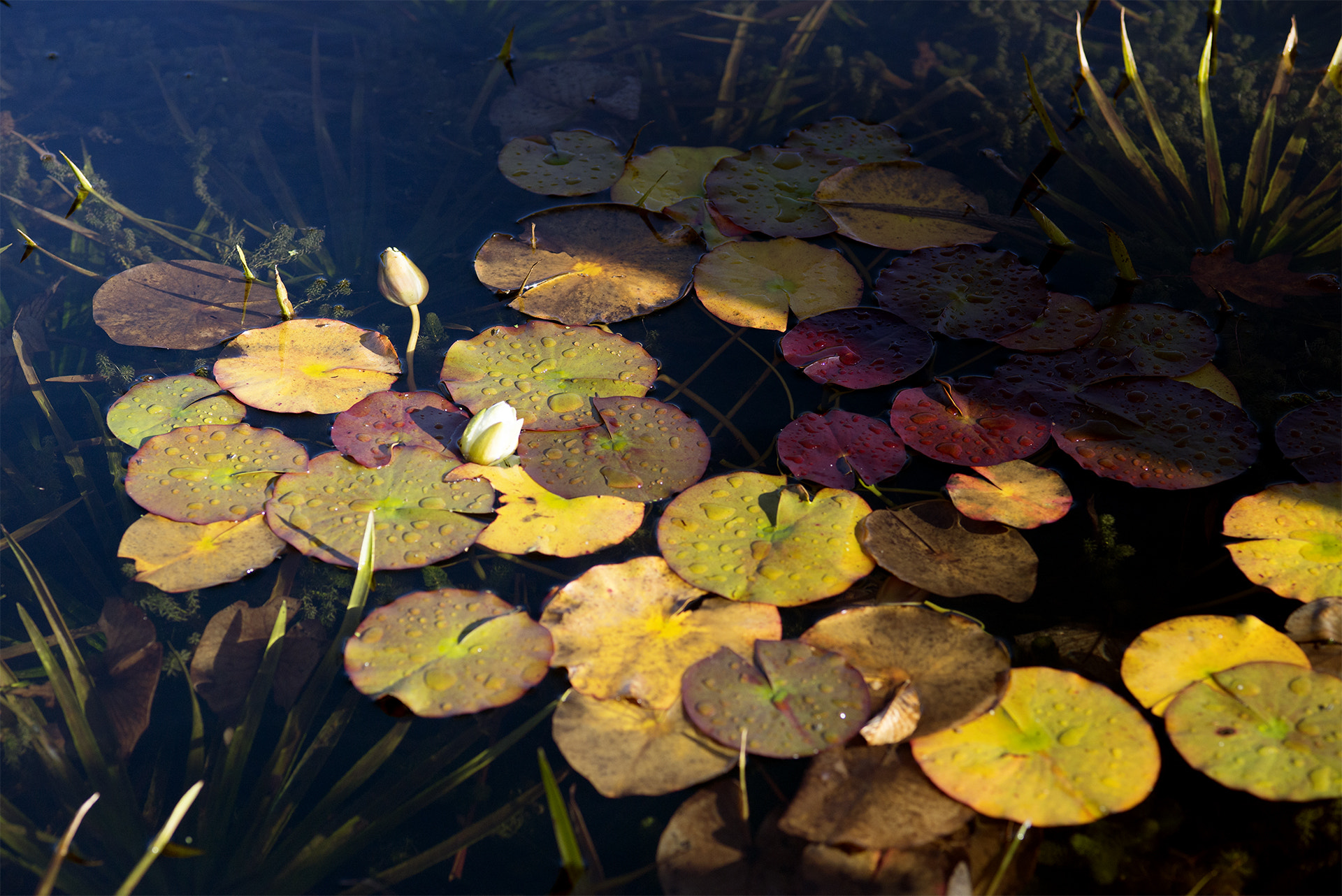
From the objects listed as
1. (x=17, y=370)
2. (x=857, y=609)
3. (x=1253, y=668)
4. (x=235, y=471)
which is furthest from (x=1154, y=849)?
(x=17, y=370)

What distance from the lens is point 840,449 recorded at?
179cm

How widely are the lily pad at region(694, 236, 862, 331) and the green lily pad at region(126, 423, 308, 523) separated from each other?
1.14 metres

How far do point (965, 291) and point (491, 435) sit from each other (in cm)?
132

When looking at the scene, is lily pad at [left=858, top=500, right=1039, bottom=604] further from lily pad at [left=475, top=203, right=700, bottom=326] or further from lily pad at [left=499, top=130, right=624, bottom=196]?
lily pad at [left=499, top=130, right=624, bottom=196]

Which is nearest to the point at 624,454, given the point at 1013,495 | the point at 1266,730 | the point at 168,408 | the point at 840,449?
the point at 840,449

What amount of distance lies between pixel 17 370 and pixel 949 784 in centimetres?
240

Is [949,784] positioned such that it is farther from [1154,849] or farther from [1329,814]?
[1329,814]

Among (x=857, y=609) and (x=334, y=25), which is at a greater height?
(x=334, y=25)

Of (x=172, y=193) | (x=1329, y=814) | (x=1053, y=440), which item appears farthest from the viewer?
(x=172, y=193)

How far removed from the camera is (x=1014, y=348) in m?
1.98

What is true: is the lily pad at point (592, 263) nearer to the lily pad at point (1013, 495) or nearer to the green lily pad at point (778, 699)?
the lily pad at point (1013, 495)

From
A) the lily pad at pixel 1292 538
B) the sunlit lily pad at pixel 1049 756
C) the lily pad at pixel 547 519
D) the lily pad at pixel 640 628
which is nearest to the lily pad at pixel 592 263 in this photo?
the lily pad at pixel 547 519

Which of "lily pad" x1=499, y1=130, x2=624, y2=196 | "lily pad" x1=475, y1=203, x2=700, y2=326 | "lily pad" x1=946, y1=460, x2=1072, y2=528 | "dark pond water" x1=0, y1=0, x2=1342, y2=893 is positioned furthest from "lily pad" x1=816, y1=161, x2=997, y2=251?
"lily pad" x1=946, y1=460, x2=1072, y2=528

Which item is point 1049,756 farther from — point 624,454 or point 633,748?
point 624,454
